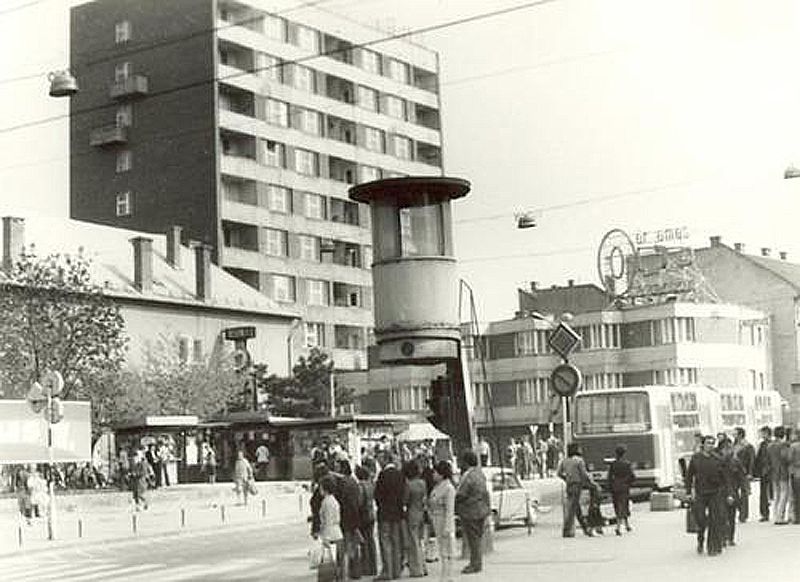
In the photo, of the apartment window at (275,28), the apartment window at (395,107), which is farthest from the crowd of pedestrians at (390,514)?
the apartment window at (395,107)

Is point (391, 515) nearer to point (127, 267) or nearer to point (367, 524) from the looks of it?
point (367, 524)

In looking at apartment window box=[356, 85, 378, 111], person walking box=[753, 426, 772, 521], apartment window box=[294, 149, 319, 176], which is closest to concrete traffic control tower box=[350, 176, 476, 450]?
person walking box=[753, 426, 772, 521]

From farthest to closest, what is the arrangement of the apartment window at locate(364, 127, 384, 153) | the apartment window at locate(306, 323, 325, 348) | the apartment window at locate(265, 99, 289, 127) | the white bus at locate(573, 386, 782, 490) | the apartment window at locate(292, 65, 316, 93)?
1. the apartment window at locate(364, 127, 384, 153)
2. the apartment window at locate(292, 65, 316, 93)
3. the apartment window at locate(306, 323, 325, 348)
4. the apartment window at locate(265, 99, 289, 127)
5. the white bus at locate(573, 386, 782, 490)

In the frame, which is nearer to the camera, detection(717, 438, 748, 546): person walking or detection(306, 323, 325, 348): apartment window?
detection(717, 438, 748, 546): person walking

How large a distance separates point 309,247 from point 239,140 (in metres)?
9.52

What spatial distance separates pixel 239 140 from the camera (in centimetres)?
8812

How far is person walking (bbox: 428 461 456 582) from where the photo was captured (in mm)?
16688

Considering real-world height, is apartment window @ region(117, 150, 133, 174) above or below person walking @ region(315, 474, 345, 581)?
above

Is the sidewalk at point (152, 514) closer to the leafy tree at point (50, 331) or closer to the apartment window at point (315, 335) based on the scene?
the leafy tree at point (50, 331)

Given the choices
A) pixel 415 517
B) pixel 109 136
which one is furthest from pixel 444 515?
pixel 109 136

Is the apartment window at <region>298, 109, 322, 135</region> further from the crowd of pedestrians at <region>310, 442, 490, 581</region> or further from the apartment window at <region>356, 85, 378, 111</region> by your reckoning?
the crowd of pedestrians at <region>310, 442, 490, 581</region>

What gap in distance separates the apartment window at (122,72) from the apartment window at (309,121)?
12.3 metres

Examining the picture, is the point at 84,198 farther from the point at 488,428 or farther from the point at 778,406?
the point at 778,406

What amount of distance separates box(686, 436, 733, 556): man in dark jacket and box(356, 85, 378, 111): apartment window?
79.9 meters
